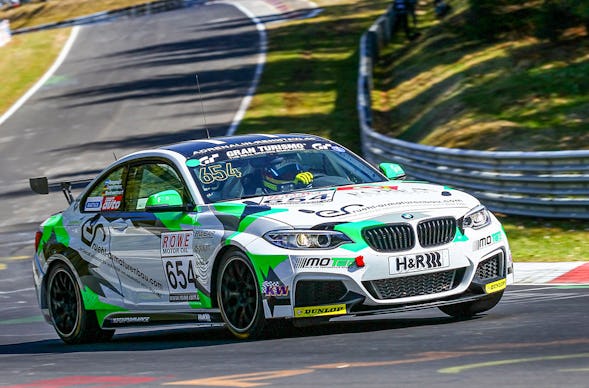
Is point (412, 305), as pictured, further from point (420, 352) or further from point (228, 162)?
point (228, 162)

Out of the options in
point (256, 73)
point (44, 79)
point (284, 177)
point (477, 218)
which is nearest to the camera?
point (477, 218)

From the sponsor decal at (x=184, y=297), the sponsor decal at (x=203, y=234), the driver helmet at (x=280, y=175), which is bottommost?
the sponsor decal at (x=184, y=297)

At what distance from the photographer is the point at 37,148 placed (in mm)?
30641

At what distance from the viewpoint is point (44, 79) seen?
41.4 m

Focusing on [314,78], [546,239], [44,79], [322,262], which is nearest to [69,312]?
[322,262]

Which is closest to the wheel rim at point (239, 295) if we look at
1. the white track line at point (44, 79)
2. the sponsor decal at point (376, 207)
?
the sponsor decal at point (376, 207)

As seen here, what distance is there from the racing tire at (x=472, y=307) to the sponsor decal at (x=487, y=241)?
40 centimetres

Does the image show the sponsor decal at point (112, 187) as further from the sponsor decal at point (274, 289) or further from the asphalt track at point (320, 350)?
the sponsor decal at point (274, 289)

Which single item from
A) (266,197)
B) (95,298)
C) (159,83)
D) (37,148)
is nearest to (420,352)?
(266,197)

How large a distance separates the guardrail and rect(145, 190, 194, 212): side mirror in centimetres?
798

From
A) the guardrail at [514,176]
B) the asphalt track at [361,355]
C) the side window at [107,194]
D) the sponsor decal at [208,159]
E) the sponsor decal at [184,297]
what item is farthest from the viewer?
the guardrail at [514,176]

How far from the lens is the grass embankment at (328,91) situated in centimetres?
1614

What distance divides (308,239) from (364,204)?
20.2 inches

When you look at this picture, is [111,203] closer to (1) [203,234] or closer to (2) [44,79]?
(1) [203,234]
